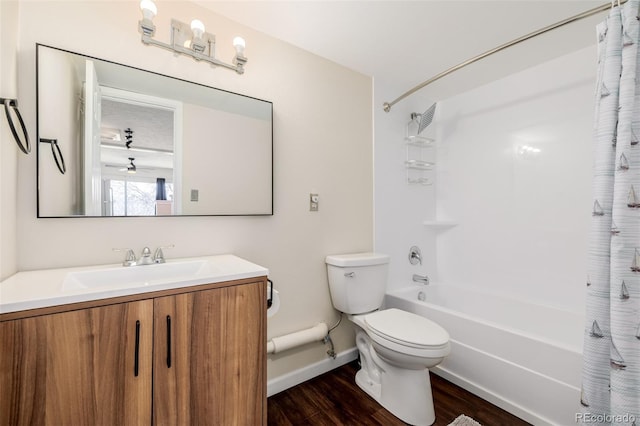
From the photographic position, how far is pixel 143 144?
1351 millimetres

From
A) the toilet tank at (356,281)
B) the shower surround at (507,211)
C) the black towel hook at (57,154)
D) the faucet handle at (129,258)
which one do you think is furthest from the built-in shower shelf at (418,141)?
the black towel hook at (57,154)

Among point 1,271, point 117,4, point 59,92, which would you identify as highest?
point 117,4

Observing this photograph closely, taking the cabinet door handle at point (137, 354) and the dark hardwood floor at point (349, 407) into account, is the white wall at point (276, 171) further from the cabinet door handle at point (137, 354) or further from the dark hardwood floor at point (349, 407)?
the cabinet door handle at point (137, 354)

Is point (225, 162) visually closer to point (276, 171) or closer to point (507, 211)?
point (276, 171)

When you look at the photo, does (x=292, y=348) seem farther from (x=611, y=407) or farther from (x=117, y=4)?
(x=117, y=4)

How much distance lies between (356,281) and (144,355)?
4.16 ft

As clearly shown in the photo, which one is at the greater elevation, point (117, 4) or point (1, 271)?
point (117, 4)

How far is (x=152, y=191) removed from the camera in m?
1.36

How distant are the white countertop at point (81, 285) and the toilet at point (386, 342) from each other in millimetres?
801

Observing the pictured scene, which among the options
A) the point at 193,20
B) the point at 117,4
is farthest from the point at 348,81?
the point at 117,4

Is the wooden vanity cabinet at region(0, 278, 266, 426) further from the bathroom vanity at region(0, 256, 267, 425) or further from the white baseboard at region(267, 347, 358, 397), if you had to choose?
the white baseboard at region(267, 347, 358, 397)

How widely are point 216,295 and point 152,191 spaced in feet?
2.21

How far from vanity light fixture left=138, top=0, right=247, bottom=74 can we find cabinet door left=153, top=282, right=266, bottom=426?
1182mm

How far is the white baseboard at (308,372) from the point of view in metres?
1.71
